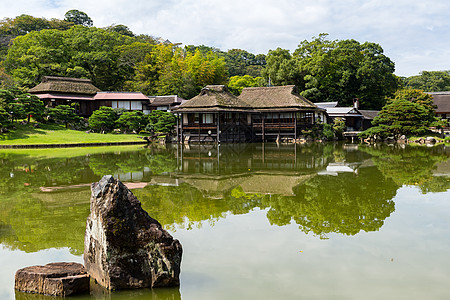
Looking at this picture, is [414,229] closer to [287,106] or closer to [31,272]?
[31,272]

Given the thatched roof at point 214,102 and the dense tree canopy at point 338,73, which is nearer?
the thatched roof at point 214,102

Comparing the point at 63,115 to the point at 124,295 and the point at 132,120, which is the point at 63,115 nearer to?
the point at 132,120

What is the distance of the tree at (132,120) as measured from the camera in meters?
42.0

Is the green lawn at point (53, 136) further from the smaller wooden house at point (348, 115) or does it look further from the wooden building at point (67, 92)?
the smaller wooden house at point (348, 115)

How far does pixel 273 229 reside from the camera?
8.56 meters

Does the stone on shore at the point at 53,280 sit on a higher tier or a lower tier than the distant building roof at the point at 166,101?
lower

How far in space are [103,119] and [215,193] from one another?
33.0 metres

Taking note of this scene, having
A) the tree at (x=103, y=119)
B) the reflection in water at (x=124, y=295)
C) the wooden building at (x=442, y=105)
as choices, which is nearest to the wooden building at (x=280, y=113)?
the tree at (x=103, y=119)

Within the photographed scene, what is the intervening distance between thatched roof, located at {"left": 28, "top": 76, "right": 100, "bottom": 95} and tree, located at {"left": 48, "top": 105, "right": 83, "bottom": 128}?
4381 mm

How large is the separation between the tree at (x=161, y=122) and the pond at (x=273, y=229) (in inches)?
976

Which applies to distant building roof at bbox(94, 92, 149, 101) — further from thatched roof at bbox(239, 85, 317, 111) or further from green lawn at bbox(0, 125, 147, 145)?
thatched roof at bbox(239, 85, 317, 111)

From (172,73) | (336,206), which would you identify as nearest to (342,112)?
(172,73)

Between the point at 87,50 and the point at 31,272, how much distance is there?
2188 inches

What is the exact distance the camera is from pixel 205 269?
21.1 ft
